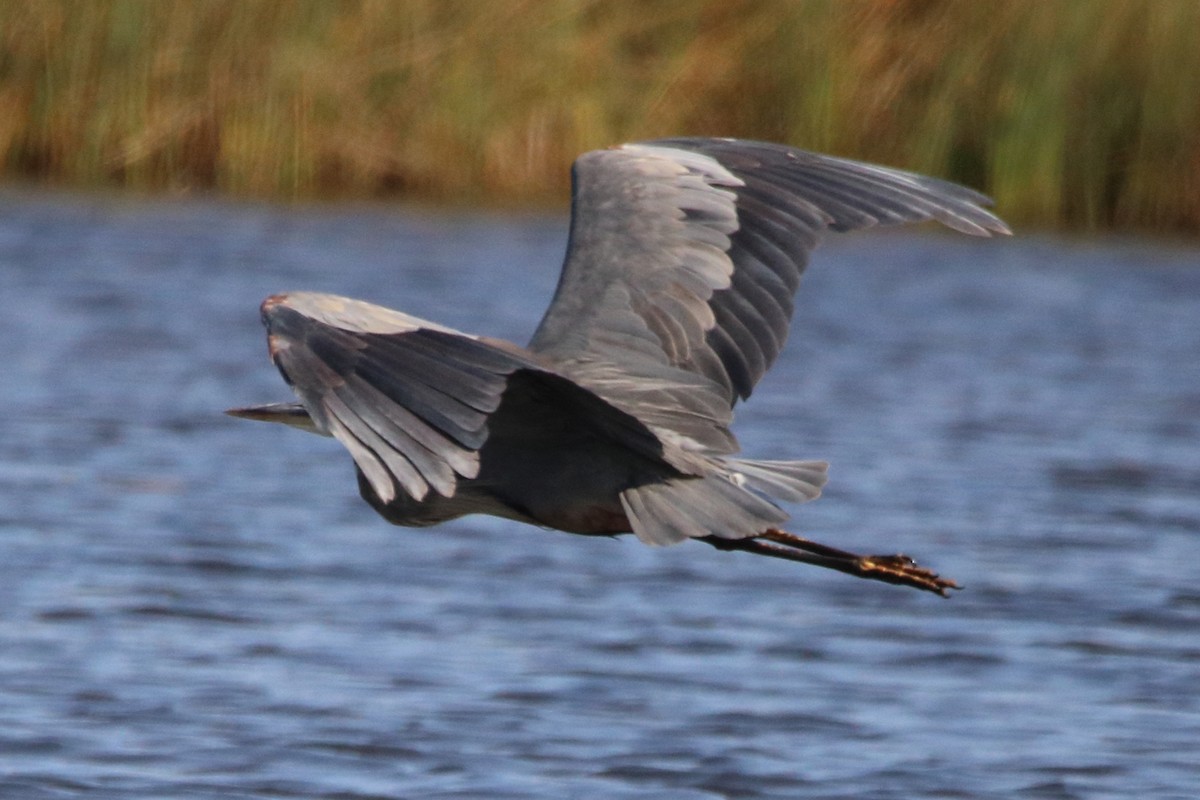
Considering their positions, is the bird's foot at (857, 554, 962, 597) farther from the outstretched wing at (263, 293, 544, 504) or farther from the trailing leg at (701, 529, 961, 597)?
the outstretched wing at (263, 293, 544, 504)

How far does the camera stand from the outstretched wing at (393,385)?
147 inches

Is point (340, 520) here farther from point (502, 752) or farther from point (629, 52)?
point (629, 52)

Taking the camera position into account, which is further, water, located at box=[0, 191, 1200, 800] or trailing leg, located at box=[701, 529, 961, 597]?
water, located at box=[0, 191, 1200, 800]

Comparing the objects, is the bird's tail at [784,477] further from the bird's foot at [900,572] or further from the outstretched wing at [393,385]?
the outstretched wing at [393,385]

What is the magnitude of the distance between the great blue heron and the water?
1050 millimetres

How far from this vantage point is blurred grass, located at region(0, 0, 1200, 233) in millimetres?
14789

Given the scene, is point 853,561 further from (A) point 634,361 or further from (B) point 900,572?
(A) point 634,361

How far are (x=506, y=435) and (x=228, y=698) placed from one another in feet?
6.21

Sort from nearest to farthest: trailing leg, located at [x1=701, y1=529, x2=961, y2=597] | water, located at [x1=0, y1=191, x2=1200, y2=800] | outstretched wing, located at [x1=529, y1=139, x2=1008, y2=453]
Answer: outstretched wing, located at [x1=529, y1=139, x2=1008, y2=453], trailing leg, located at [x1=701, y1=529, x2=961, y2=597], water, located at [x1=0, y1=191, x2=1200, y2=800]

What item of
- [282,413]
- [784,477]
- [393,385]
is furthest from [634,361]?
[393,385]

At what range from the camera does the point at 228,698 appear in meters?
6.36

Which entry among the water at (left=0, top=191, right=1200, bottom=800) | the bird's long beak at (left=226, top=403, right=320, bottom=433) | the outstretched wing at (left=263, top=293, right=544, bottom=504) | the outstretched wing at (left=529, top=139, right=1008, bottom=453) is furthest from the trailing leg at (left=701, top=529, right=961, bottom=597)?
the outstretched wing at (left=263, top=293, right=544, bottom=504)

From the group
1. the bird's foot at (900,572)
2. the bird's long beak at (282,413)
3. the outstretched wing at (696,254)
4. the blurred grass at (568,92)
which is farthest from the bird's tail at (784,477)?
the blurred grass at (568,92)

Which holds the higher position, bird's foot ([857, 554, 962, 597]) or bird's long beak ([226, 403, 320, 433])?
bird's long beak ([226, 403, 320, 433])
